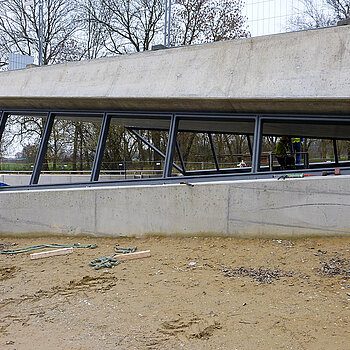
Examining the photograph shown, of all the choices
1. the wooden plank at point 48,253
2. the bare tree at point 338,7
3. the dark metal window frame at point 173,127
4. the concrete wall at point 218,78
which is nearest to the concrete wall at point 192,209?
the dark metal window frame at point 173,127

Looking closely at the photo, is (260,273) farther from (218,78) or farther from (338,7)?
(338,7)

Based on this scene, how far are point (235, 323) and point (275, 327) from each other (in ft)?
1.24

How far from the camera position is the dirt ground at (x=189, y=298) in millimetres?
3555

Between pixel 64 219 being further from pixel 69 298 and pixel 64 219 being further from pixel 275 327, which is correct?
pixel 275 327

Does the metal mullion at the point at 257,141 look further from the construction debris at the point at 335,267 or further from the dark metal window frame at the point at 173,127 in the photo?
the construction debris at the point at 335,267

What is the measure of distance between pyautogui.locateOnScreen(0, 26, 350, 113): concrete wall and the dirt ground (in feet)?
7.53

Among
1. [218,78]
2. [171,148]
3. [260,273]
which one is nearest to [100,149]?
[171,148]

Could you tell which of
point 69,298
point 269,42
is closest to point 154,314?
point 69,298

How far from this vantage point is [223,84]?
6.84m

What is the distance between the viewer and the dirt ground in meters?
3.55

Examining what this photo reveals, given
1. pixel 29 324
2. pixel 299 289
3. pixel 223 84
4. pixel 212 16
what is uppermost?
pixel 212 16

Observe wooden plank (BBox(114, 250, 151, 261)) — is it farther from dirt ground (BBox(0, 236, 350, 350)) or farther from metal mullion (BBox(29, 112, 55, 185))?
metal mullion (BBox(29, 112, 55, 185))

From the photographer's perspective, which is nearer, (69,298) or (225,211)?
(69,298)

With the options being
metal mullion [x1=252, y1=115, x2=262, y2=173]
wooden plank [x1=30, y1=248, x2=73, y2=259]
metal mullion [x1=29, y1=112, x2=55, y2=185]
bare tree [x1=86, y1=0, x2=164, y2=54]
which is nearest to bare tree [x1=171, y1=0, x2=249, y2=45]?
bare tree [x1=86, y1=0, x2=164, y2=54]
